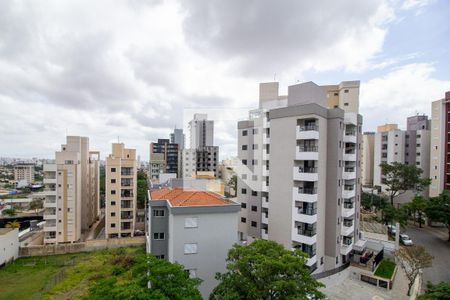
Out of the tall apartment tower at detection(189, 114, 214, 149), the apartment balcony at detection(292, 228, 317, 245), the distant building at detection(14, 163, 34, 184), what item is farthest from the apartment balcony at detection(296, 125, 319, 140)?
the distant building at detection(14, 163, 34, 184)

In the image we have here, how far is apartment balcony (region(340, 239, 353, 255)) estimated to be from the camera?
56.2 feet

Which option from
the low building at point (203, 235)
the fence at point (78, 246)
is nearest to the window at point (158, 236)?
the low building at point (203, 235)

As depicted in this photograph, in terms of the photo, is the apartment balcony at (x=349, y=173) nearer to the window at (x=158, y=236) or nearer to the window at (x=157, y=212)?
the window at (x=157, y=212)

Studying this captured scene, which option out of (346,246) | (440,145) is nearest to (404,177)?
(440,145)

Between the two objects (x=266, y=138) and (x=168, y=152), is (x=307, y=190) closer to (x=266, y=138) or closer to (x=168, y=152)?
(x=266, y=138)

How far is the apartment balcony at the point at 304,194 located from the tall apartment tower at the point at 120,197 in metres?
19.9

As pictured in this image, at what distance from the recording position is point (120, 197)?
90.7ft

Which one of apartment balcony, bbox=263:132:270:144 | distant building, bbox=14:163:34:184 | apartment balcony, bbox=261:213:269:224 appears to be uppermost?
apartment balcony, bbox=263:132:270:144

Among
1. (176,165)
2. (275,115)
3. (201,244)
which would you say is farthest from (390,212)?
(176,165)

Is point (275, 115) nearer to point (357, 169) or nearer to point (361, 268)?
point (357, 169)

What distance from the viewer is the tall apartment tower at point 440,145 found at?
3059 centimetres

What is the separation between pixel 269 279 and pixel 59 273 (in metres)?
17.8

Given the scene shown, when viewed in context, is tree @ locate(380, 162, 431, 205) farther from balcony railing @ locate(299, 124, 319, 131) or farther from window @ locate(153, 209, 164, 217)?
window @ locate(153, 209, 164, 217)

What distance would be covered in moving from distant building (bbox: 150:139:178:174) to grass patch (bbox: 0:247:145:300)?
167ft
